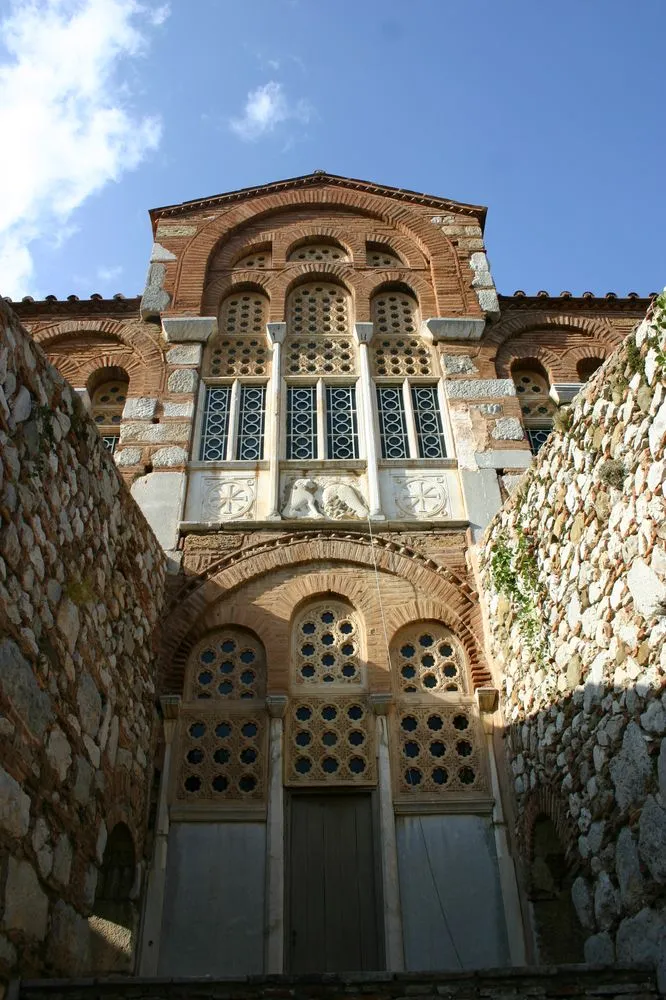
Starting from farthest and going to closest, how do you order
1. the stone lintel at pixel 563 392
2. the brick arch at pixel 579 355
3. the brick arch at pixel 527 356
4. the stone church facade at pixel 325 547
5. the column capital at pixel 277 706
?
the brick arch at pixel 579 355 < the brick arch at pixel 527 356 < the stone lintel at pixel 563 392 < the column capital at pixel 277 706 < the stone church facade at pixel 325 547

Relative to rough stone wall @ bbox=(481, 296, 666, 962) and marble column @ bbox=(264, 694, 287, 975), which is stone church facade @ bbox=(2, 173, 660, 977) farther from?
rough stone wall @ bbox=(481, 296, 666, 962)

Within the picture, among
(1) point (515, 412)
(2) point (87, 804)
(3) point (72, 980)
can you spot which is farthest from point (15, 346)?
(1) point (515, 412)

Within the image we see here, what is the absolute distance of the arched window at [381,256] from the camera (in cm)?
1179

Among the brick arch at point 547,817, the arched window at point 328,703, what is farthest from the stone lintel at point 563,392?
the brick arch at point 547,817

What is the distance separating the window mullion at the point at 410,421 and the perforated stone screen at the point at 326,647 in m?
2.11

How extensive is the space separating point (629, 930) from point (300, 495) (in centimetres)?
525

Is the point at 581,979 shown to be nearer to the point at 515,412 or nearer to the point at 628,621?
the point at 628,621

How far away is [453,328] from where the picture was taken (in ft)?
35.0

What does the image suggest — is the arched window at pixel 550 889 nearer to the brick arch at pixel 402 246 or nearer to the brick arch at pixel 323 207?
the brick arch at pixel 323 207

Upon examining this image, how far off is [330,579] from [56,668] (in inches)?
139

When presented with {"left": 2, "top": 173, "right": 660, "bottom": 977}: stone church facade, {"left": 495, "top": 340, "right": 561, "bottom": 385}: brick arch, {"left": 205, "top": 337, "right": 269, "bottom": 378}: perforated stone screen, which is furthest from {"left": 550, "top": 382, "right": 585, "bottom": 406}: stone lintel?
{"left": 205, "top": 337, "right": 269, "bottom": 378}: perforated stone screen

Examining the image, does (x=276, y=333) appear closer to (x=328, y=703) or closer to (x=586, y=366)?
(x=586, y=366)

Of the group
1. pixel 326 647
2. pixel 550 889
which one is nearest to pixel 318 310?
pixel 326 647

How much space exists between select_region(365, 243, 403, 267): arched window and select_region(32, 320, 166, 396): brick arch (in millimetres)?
3199
